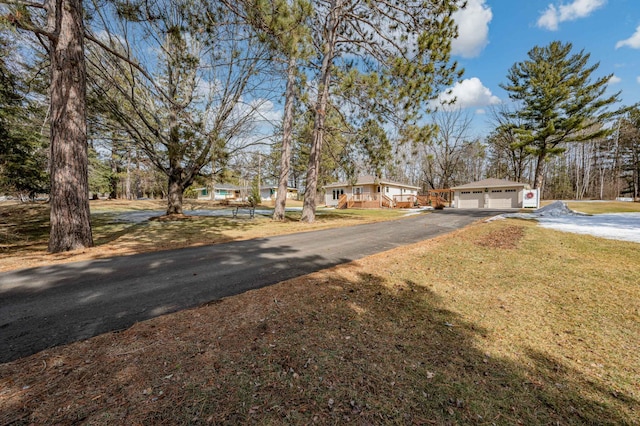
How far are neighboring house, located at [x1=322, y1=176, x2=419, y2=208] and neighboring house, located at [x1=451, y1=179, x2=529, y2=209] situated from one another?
5436 mm

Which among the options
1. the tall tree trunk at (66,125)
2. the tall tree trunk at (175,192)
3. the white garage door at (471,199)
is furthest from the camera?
the white garage door at (471,199)

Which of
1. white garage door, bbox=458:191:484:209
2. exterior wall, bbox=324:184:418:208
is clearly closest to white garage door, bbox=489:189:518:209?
white garage door, bbox=458:191:484:209

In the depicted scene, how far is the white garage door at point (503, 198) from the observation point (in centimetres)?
2589

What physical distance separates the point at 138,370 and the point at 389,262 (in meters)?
4.41

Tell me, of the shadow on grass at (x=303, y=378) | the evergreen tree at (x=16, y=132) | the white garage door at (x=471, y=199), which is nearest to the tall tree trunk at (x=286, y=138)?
the evergreen tree at (x=16, y=132)

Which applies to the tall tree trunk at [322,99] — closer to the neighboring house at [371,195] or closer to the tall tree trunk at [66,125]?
the tall tree trunk at [66,125]

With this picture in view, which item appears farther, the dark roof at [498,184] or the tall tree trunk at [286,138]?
the dark roof at [498,184]

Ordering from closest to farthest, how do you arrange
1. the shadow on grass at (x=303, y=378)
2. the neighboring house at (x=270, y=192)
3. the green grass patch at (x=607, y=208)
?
the shadow on grass at (x=303, y=378) < the green grass patch at (x=607, y=208) < the neighboring house at (x=270, y=192)

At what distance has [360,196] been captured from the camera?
100ft

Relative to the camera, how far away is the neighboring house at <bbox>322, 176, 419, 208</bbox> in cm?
2922

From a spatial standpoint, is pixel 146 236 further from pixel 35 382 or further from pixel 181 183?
pixel 35 382

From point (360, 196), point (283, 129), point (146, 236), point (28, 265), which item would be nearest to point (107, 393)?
point (28, 265)

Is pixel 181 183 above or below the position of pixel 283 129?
below

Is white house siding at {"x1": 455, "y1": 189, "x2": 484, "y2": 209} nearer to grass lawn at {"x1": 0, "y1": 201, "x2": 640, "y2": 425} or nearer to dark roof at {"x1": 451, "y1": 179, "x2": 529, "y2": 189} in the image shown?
dark roof at {"x1": 451, "y1": 179, "x2": 529, "y2": 189}
